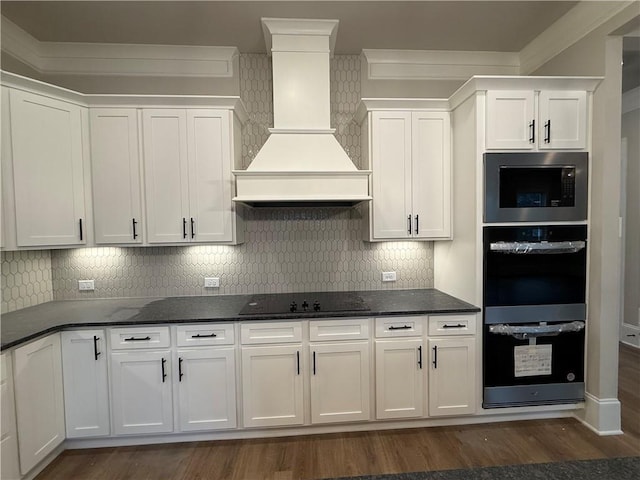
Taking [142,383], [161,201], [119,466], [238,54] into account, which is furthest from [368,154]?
[119,466]

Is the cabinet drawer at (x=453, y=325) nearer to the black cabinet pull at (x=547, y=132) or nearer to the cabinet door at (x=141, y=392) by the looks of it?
the black cabinet pull at (x=547, y=132)

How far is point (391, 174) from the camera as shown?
2652 millimetres

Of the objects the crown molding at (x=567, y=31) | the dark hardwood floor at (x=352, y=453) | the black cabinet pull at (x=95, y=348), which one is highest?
the crown molding at (x=567, y=31)

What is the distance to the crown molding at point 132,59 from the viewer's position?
2.76 metres

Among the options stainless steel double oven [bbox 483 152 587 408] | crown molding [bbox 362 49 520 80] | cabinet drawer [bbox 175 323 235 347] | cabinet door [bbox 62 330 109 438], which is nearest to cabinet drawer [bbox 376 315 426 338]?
stainless steel double oven [bbox 483 152 587 408]

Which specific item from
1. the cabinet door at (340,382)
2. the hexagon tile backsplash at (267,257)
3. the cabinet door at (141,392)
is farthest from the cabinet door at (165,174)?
the cabinet door at (340,382)

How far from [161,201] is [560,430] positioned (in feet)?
11.4

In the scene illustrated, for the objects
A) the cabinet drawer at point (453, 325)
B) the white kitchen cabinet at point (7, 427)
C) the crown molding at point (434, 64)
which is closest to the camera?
the white kitchen cabinet at point (7, 427)

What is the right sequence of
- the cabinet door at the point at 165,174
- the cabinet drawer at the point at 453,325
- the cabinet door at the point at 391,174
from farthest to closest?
the cabinet door at the point at 391,174 < the cabinet door at the point at 165,174 < the cabinet drawer at the point at 453,325

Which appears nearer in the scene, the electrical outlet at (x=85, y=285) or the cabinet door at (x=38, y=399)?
the cabinet door at (x=38, y=399)

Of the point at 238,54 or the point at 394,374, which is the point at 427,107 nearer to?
the point at 238,54

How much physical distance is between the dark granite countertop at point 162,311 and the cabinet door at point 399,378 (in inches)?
10.3

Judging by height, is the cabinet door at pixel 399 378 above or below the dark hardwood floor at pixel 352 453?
above

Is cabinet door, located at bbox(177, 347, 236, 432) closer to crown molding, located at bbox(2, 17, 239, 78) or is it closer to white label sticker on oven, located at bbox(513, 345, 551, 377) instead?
white label sticker on oven, located at bbox(513, 345, 551, 377)
